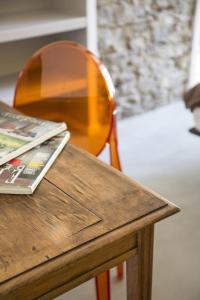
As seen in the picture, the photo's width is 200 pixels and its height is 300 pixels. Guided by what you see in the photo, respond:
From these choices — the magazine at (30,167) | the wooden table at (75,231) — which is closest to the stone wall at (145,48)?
the magazine at (30,167)

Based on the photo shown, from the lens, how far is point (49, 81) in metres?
1.57

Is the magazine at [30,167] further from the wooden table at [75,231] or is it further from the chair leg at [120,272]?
the chair leg at [120,272]

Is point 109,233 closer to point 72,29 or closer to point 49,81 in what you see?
point 49,81

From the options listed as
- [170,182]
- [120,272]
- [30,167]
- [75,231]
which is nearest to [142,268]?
[75,231]

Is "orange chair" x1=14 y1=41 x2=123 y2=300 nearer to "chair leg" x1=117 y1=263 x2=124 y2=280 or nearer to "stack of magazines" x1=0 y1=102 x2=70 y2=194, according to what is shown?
"chair leg" x1=117 y1=263 x2=124 y2=280

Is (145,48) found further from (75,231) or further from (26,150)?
(75,231)

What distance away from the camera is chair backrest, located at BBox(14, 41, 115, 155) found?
1.42m

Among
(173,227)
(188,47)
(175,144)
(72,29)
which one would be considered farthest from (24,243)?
(188,47)

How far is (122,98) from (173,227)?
4.05 ft

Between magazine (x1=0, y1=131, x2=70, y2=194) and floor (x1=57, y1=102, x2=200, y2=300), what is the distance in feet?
2.23

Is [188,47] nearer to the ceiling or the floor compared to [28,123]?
nearer to the floor

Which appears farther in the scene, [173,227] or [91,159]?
[173,227]

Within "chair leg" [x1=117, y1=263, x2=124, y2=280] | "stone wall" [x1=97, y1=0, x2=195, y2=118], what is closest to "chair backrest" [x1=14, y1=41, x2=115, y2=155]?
"chair leg" [x1=117, y1=263, x2=124, y2=280]

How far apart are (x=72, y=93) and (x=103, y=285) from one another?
0.66 meters
